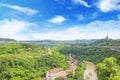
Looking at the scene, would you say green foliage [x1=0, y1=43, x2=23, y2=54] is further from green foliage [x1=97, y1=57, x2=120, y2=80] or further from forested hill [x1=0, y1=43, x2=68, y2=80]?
green foliage [x1=97, y1=57, x2=120, y2=80]

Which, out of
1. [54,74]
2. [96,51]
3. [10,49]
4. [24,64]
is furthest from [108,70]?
[96,51]

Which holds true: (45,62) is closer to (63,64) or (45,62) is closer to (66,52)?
(63,64)

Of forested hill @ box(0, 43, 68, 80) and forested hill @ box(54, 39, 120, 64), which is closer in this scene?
forested hill @ box(0, 43, 68, 80)

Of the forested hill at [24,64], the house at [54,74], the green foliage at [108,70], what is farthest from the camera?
the house at [54,74]

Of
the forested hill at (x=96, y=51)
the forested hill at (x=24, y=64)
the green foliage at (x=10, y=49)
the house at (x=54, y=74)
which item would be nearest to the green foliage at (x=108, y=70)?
the forested hill at (x=24, y=64)

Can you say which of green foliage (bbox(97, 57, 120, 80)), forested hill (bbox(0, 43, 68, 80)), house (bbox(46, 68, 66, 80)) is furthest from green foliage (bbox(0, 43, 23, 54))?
green foliage (bbox(97, 57, 120, 80))

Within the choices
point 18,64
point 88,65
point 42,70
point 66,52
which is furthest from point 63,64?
point 66,52

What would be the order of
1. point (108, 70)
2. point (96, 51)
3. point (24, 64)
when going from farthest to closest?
point (96, 51), point (24, 64), point (108, 70)

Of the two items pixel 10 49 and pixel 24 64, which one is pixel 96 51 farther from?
pixel 24 64

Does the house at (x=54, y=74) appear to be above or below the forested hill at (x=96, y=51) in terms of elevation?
below

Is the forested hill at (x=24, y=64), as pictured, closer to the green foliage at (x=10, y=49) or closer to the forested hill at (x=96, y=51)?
the green foliage at (x=10, y=49)

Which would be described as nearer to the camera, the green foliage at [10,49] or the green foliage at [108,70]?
the green foliage at [108,70]
